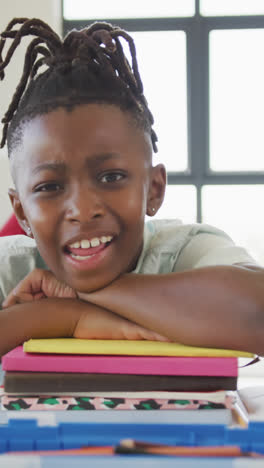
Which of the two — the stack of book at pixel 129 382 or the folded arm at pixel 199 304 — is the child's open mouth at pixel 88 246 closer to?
the folded arm at pixel 199 304

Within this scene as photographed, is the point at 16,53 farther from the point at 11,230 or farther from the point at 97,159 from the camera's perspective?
the point at 97,159

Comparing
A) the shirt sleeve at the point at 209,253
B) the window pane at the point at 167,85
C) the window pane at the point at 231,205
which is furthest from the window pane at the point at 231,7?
the shirt sleeve at the point at 209,253

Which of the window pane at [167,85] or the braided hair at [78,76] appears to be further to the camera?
the window pane at [167,85]

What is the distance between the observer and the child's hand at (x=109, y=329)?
522 mm

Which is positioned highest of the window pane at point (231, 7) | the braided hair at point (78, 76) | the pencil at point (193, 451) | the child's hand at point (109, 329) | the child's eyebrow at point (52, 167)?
the window pane at point (231, 7)

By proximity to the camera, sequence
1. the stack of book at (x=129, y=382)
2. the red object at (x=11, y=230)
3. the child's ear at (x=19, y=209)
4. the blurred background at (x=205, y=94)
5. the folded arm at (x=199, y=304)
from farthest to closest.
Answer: the blurred background at (x=205, y=94)
the red object at (x=11, y=230)
the child's ear at (x=19, y=209)
the folded arm at (x=199, y=304)
the stack of book at (x=129, y=382)

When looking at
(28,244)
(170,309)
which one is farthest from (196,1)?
(170,309)

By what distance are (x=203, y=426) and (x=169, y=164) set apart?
2.65 meters

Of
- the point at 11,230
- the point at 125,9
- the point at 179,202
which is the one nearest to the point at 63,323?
the point at 11,230

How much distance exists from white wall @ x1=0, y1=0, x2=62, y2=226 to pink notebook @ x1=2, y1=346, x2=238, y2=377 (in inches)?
91.4

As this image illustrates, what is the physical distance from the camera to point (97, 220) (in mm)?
575

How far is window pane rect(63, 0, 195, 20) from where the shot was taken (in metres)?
2.80

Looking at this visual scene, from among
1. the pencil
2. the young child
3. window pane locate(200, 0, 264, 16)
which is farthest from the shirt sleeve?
window pane locate(200, 0, 264, 16)

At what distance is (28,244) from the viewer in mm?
880
